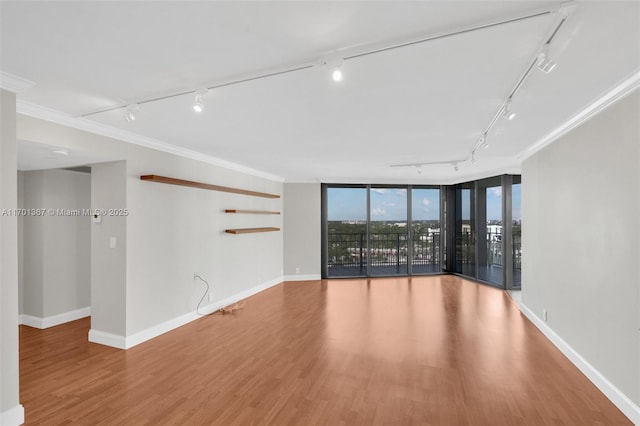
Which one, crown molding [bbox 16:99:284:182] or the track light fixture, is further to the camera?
the track light fixture

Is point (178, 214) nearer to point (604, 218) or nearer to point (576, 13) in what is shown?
point (576, 13)

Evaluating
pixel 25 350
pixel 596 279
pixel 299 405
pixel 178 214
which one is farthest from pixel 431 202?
pixel 25 350

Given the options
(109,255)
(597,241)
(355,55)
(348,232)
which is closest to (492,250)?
(348,232)

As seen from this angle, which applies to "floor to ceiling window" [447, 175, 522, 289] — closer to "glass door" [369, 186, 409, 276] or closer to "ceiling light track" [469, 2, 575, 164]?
"glass door" [369, 186, 409, 276]

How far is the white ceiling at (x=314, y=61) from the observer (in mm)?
1425

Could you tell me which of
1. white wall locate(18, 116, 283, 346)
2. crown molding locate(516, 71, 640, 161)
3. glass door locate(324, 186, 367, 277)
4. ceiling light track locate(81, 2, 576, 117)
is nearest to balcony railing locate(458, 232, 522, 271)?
glass door locate(324, 186, 367, 277)

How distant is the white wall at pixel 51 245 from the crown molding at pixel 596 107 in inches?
242

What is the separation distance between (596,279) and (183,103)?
3802 millimetres

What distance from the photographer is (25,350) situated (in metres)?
3.42

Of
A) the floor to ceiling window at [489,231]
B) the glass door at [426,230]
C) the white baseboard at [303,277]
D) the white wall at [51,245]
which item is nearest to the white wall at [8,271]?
the white wall at [51,245]

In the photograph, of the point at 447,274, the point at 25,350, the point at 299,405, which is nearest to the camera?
the point at 299,405

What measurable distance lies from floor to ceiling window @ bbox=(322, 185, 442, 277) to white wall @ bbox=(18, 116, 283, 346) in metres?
2.56

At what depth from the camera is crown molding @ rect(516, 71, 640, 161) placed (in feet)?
7.00

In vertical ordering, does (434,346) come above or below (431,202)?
below
